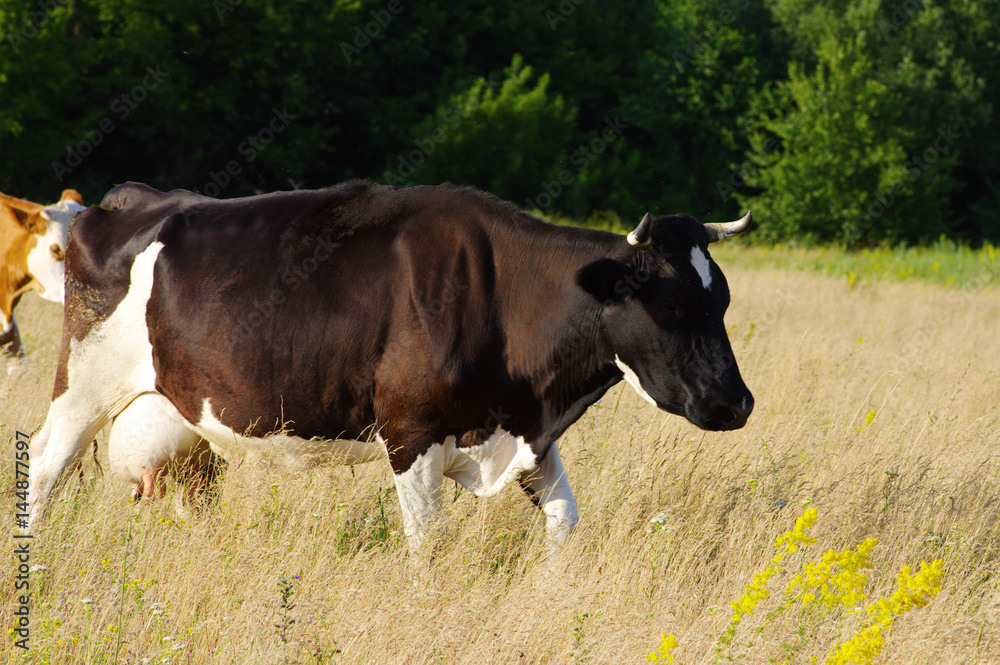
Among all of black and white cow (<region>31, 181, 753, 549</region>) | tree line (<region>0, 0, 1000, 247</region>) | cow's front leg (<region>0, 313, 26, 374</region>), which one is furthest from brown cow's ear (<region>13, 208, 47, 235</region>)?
tree line (<region>0, 0, 1000, 247</region>)

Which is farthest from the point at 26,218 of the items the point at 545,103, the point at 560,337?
the point at 545,103

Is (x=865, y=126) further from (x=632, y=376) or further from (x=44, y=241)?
(x=632, y=376)

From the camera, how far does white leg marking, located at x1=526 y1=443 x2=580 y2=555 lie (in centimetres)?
415

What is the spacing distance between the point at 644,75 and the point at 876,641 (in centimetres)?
4149

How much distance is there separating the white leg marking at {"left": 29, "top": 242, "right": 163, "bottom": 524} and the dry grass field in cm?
15

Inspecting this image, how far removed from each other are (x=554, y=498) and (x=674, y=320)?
1048mm

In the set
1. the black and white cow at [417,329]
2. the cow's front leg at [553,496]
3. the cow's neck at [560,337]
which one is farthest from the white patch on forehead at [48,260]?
the cow's neck at [560,337]

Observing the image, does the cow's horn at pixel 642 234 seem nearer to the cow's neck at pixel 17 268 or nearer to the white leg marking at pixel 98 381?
the white leg marking at pixel 98 381

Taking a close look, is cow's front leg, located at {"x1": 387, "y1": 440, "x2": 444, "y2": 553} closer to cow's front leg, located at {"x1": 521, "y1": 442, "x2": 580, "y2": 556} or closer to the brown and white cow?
cow's front leg, located at {"x1": 521, "y1": 442, "x2": 580, "y2": 556}

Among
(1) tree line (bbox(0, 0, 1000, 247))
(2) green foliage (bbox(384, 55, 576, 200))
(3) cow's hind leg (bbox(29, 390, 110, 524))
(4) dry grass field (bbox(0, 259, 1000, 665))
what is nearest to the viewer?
(4) dry grass field (bbox(0, 259, 1000, 665))

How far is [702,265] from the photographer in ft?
12.2

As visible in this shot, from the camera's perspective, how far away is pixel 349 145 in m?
37.7

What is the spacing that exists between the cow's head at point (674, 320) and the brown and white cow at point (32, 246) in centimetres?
597

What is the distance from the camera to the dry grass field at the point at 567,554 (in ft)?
10.4
